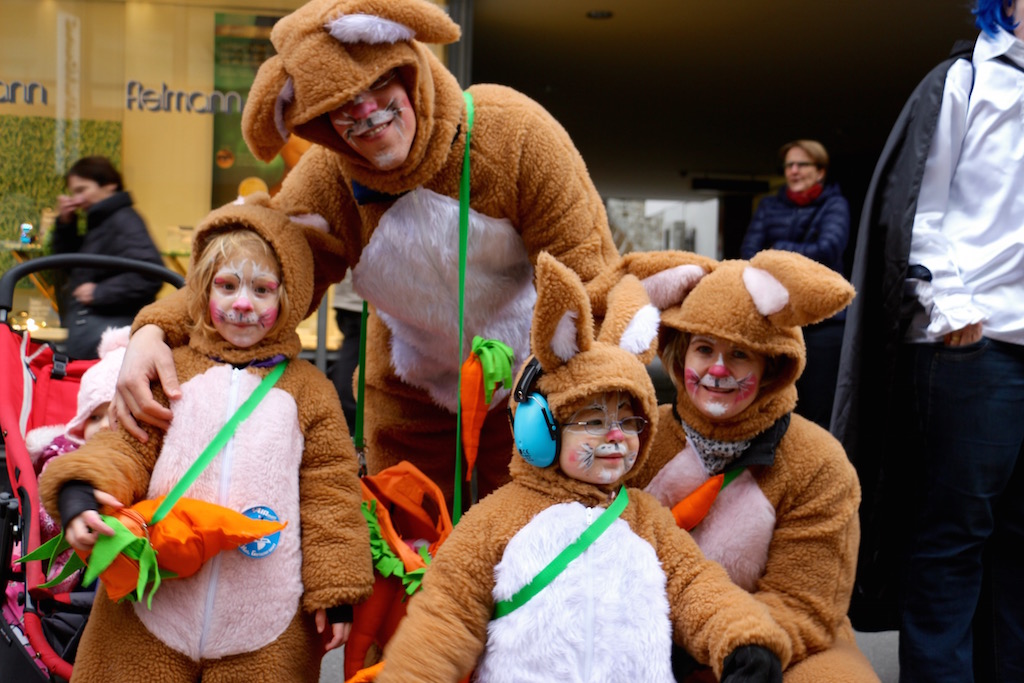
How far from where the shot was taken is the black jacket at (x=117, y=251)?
144 inches

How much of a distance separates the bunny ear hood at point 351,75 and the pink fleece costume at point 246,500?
0.22m

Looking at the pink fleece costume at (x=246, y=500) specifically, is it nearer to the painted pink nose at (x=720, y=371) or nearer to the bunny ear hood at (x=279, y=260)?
the bunny ear hood at (x=279, y=260)

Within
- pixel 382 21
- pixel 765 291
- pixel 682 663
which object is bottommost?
pixel 682 663

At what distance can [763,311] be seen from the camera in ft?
6.94

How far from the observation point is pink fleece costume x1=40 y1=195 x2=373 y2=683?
2.08 meters

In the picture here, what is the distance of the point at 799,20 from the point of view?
293 inches

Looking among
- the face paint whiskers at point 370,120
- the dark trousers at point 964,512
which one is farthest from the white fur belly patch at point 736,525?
the face paint whiskers at point 370,120

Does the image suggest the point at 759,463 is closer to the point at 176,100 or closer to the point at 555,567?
the point at 555,567

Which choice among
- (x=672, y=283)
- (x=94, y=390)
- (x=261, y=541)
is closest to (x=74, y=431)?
(x=94, y=390)

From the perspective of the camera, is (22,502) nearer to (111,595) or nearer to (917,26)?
(111,595)

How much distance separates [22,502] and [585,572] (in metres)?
1.34

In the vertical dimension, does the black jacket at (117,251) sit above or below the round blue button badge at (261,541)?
above

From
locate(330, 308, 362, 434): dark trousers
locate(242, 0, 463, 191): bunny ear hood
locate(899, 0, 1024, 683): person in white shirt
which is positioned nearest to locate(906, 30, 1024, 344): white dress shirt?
locate(899, 0, 1024, 683): person in white shirt

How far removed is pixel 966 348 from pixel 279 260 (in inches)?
64.5
